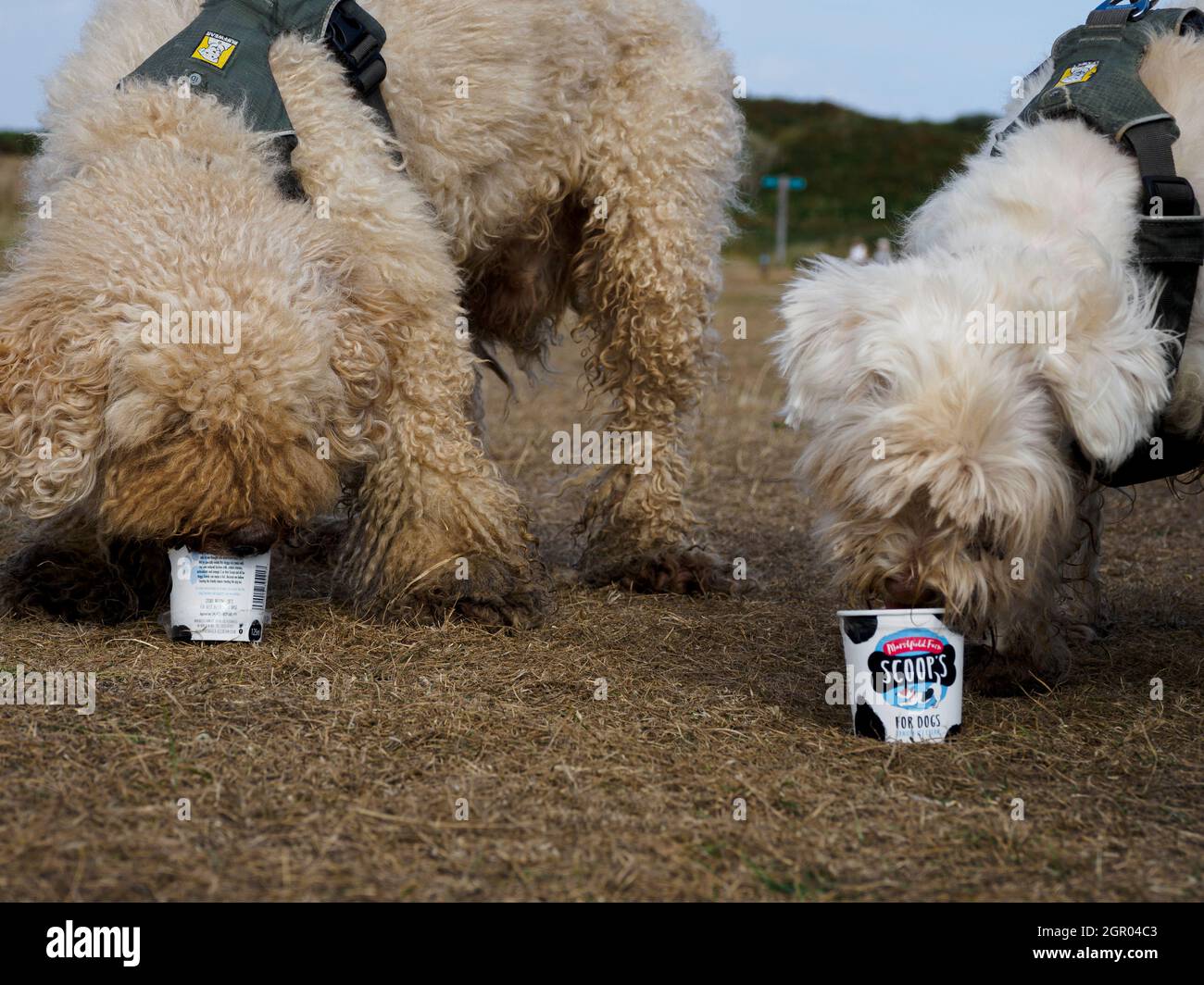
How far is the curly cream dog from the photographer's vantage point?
3289 mm

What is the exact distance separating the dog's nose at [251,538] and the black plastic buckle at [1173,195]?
2296 mm

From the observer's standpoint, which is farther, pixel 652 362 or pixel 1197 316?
pixel 652 362

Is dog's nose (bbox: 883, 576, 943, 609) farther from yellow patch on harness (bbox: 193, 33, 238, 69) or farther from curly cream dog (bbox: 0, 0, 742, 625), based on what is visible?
yellow patch on harness (bbox: 193, 33, 238, 69)

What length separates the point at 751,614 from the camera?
14.6 feet

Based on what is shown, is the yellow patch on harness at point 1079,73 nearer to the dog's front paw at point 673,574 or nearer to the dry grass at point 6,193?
the dog's front paw at point 673,574

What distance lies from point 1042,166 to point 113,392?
235 cm

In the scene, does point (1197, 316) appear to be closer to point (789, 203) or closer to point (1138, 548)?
point (1138, 548)

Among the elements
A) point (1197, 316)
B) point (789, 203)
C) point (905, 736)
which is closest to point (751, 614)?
point (905, 736)

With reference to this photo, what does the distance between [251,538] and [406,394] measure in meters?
0.73

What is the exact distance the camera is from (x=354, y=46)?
387 centimetres

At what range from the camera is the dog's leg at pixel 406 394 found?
3812 millimetres
